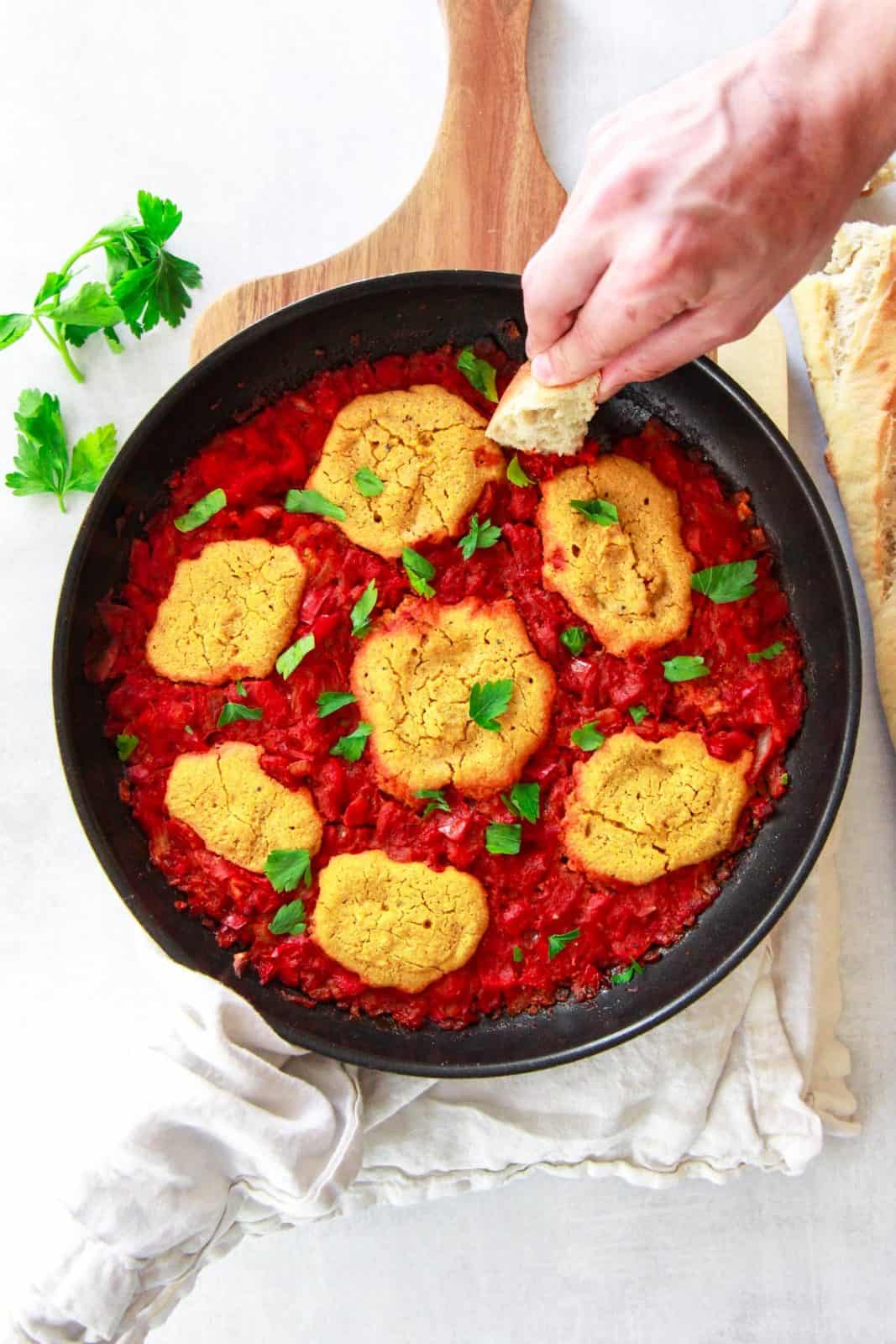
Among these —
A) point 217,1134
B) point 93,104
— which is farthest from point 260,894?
point 93,104

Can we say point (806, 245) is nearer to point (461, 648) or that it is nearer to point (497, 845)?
point (461, 648)

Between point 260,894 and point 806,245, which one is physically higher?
point 806,245

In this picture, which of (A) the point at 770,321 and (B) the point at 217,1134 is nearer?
(B) the point at 217,1134

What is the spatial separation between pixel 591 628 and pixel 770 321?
3.90ft

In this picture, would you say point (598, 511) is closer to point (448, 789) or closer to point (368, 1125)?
point (448, 789)

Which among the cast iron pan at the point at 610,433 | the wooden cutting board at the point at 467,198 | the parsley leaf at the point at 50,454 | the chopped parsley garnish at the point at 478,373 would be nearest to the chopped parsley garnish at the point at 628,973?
the cast iron pan at the point at 610,433

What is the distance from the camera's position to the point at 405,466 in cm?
336

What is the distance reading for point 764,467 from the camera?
3.36m

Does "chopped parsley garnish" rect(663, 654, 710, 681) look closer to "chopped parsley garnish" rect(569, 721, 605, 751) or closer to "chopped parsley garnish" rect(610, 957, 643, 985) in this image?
"chopped parsley garnish" rect(569, 721, 605, 751)

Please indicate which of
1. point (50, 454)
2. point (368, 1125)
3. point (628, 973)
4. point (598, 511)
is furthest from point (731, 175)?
point (368, 1125)

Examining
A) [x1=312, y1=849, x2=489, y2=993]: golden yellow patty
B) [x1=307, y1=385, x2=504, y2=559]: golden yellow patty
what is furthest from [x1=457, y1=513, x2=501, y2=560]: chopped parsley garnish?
[x1=312, y1=849, x2=489, y2=993]: golden yellow patty

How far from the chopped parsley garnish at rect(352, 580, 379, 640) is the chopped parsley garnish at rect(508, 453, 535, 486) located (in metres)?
0.52

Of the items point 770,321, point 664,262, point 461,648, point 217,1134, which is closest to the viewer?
point 664,262

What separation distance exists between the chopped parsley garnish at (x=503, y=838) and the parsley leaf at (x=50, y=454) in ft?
5.52
